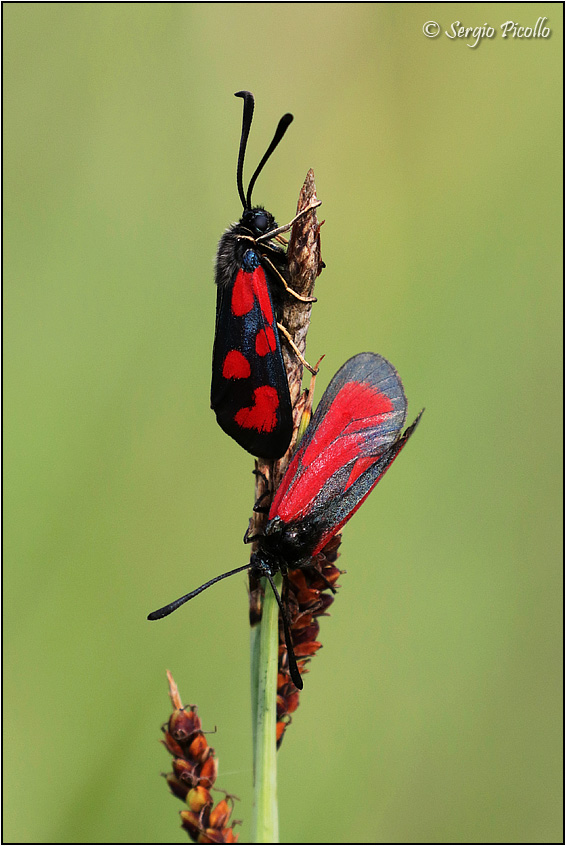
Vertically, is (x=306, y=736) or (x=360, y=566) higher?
(x=360, y=566)

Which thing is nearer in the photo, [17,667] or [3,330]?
[17,667]

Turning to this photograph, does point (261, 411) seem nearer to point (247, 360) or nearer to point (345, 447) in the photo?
point (247, 360)

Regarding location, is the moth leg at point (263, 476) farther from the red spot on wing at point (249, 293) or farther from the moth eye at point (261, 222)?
the moth eye at point (261, 222)

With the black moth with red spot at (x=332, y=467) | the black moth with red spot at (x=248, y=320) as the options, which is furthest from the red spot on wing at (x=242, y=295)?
the black moth with red spot at (x=332, y=467)

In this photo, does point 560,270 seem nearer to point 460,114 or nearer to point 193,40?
point 460,114

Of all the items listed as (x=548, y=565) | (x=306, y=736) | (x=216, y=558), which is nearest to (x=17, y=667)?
(x=216, y=558)

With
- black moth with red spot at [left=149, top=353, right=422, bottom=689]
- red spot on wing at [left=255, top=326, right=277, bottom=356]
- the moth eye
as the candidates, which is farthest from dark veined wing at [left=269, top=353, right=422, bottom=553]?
the moth eye

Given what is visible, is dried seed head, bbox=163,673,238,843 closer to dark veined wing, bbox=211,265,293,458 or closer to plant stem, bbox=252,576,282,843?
plant stem, bbox=252,576,282,843

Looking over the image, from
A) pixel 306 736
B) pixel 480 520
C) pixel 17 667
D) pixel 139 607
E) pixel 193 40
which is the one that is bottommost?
pixel 306 736
